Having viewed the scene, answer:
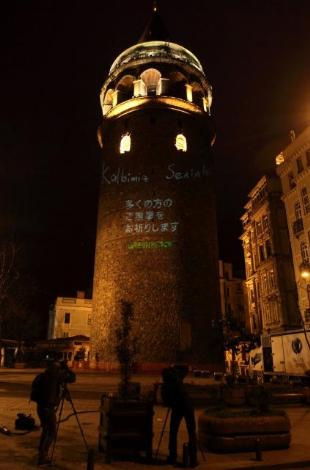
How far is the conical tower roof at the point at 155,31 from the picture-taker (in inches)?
1314

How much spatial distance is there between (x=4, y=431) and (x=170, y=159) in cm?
2228

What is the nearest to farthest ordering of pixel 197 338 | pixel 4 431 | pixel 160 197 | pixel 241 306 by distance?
pixel 4 431
pixel 197 338
pixel 160 197
pixel 241 306

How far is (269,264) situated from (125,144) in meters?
16.3

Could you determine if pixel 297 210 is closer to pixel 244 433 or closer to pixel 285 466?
pixel 244 433

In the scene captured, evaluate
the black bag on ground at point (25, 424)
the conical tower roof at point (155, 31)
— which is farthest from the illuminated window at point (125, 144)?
the black bag on ground at point (25, 424)

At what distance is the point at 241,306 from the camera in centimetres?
5412

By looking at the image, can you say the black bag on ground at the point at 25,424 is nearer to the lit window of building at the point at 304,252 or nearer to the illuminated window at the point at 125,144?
the lit window of building at the point at 304,252

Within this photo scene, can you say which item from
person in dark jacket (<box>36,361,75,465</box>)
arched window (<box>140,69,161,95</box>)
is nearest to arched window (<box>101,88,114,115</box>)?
arched window (<box>140,69,161,95</box>)

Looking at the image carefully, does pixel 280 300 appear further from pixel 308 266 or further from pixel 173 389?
pixel 173 389

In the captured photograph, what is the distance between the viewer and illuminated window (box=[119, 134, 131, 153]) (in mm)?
28516

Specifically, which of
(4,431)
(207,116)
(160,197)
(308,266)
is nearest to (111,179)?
(160,197)

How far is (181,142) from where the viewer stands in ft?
92.7

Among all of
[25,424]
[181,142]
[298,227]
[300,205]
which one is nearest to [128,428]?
[25,424]

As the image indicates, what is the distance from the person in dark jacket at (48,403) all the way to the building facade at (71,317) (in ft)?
156
